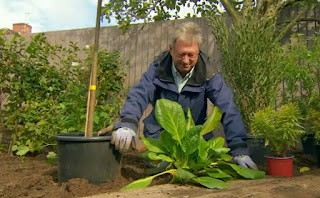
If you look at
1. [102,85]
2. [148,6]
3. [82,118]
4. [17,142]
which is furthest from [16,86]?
[148,6]

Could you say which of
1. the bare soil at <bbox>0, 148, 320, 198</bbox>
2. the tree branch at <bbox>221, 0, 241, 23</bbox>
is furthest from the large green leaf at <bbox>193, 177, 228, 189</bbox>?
the tree branch at <bbox>221, 0, 241, 23</bbox>

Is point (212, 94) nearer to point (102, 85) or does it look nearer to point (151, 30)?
point (102, 85)

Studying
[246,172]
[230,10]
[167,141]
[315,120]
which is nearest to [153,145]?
[167,141]

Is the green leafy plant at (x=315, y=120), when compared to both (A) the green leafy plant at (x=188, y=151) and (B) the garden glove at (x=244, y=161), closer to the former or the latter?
(B) the garden glove at (x=244, y=161)

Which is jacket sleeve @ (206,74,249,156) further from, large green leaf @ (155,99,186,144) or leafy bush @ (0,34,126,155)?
leafy bush @ (0,34,126,155)

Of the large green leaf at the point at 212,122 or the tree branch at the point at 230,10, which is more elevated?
the tree branch at the point at 230,10

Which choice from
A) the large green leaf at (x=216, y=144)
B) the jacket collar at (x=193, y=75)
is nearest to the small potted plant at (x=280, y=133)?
the large green leaf at (x=216, y=144)

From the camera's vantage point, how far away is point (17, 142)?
3.27 metres

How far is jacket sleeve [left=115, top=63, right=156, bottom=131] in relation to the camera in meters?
2.26

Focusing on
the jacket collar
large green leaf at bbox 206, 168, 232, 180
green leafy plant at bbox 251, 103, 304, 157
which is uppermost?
the jacket collar

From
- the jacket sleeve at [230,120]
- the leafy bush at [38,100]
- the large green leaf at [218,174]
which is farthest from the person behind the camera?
the leafy bush at [38,100]

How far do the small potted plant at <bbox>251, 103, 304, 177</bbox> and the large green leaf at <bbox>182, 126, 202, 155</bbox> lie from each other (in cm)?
55

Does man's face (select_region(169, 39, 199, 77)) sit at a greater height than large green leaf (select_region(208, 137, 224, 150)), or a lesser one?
greater

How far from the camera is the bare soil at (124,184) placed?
1.60m
